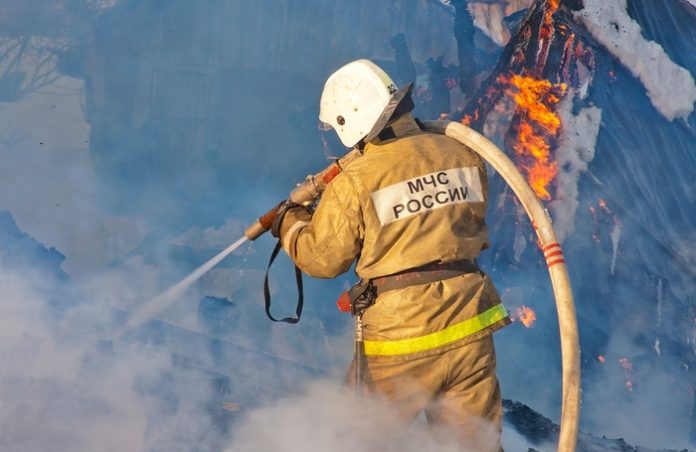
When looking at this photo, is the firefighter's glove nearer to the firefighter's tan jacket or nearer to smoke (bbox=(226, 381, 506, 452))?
the firefighter's tan jacket

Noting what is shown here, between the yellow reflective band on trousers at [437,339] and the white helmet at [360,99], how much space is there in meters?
0.90

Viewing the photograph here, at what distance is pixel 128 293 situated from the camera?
6.03m

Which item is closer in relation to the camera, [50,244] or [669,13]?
[50,244]

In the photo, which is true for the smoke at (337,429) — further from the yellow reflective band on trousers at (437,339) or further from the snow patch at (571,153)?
the snow patch at (571,153)

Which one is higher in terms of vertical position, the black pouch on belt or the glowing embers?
the black pouch on belt

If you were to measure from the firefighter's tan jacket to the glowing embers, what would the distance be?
2340mm

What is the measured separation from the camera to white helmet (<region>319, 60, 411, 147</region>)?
4.51 metres

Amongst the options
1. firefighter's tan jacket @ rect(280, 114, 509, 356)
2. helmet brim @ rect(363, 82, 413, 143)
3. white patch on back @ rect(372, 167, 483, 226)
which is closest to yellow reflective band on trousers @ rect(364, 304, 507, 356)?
firefighter's tan jacket @ rect(280, 114, 509, 356)

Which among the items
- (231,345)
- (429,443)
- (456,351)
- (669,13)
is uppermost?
(669,13)

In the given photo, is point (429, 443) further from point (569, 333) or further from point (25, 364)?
point (25, 364)

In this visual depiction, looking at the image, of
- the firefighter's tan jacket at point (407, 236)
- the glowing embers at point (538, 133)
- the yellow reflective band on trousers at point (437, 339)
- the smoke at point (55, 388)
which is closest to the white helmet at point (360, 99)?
the firefighter's tan jacket at point (407, 236)

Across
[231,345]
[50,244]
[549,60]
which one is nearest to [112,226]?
[50,244]

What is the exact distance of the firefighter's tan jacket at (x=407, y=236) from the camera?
169 inches

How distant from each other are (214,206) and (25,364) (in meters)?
1.54
